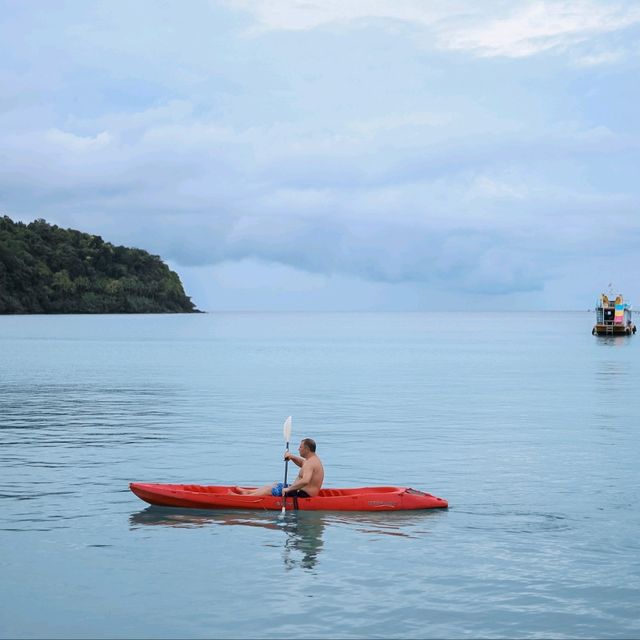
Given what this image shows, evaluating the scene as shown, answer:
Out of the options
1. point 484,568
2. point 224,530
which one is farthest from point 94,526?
point 484,568

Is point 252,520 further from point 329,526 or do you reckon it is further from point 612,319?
point 612,319

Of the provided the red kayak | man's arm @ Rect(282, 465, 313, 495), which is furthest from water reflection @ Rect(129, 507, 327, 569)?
man's arm @ Rect(282, 465, 313, 495)

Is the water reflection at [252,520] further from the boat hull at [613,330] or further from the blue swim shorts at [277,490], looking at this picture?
the boat hull at [613,330]

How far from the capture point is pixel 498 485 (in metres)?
26.4

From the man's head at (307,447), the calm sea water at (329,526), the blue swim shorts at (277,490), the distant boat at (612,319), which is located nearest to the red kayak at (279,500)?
the blue swim shorts at (277,490)

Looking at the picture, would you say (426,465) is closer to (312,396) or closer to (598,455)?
(598,455)

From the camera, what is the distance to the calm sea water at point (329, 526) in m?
15.4

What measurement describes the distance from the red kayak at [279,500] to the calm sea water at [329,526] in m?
0.24

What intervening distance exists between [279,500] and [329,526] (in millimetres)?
1482

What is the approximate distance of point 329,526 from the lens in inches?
838

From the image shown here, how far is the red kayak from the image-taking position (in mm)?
22156

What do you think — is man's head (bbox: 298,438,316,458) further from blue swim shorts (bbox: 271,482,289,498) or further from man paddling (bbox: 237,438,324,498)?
blue swim shorts (bbox: 271,482,289,498)

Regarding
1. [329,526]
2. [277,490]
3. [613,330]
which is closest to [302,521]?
[329,526]

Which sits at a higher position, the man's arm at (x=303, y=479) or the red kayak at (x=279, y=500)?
the man's arm at (x=303, y=479)
